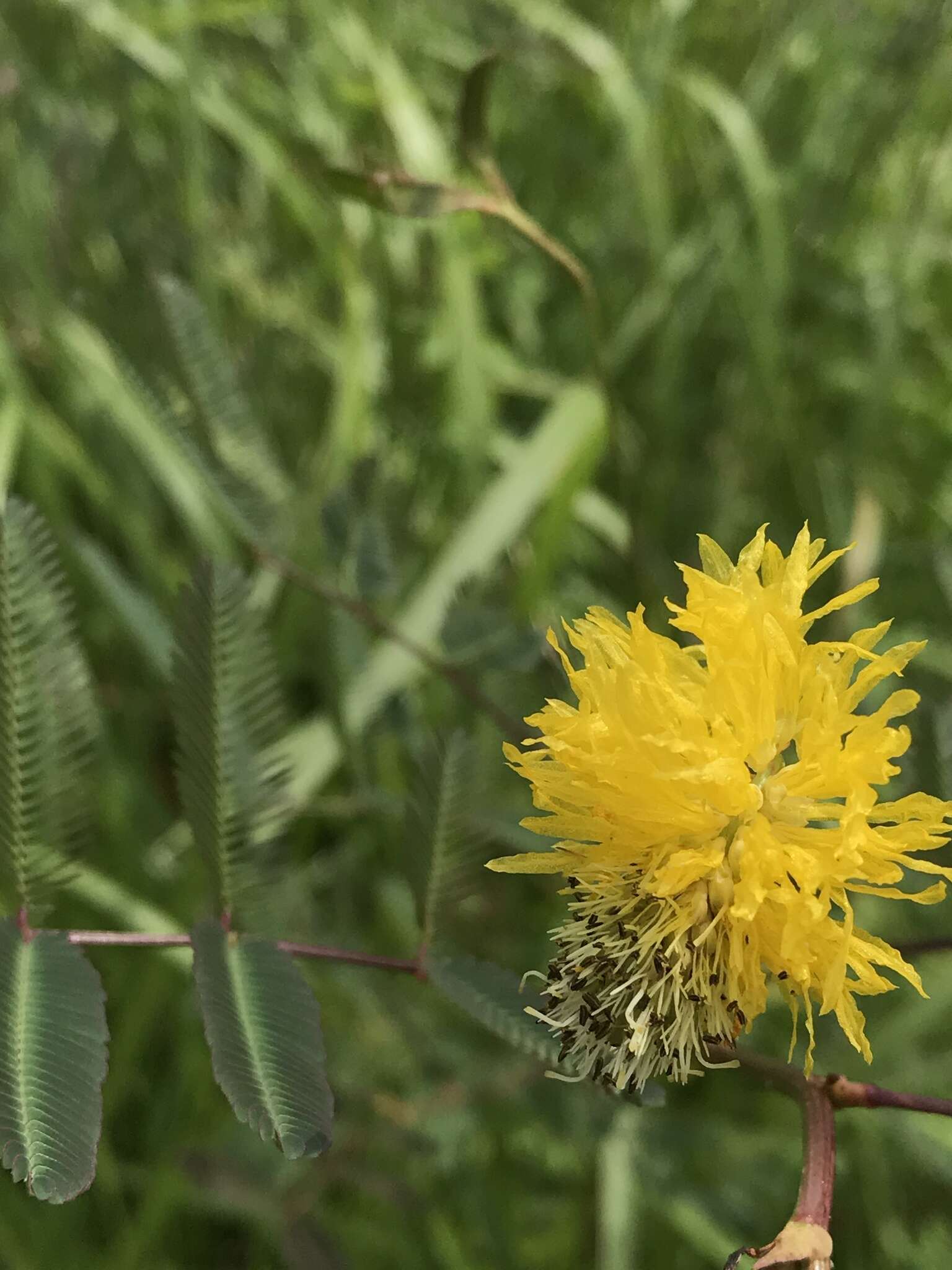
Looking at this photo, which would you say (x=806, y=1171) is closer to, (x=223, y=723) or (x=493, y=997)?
(x=493, y=997)

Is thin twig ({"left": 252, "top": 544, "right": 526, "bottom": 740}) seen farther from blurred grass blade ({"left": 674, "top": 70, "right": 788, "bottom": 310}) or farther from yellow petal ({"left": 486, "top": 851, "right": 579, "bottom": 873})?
blurred grass blade ({"left": 674, "top": 70, "right": 788, "bottom": 310})

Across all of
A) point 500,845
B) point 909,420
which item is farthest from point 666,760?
point 909,420

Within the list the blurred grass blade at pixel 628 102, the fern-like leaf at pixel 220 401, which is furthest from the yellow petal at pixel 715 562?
the blurred grass blade at pixel 628 102

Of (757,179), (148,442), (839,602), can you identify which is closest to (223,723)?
(839,602)

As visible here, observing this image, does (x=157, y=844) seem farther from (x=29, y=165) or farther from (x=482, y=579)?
(x=29, y=165)

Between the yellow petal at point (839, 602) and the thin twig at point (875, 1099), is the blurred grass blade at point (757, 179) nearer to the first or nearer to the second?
the yellow petal at point (839, 602)

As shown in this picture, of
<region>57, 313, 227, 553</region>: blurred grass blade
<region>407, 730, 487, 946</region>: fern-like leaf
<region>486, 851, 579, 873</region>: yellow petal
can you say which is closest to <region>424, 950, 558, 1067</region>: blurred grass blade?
<region>407, 730, 487, 946</region>: fern-like leaf
